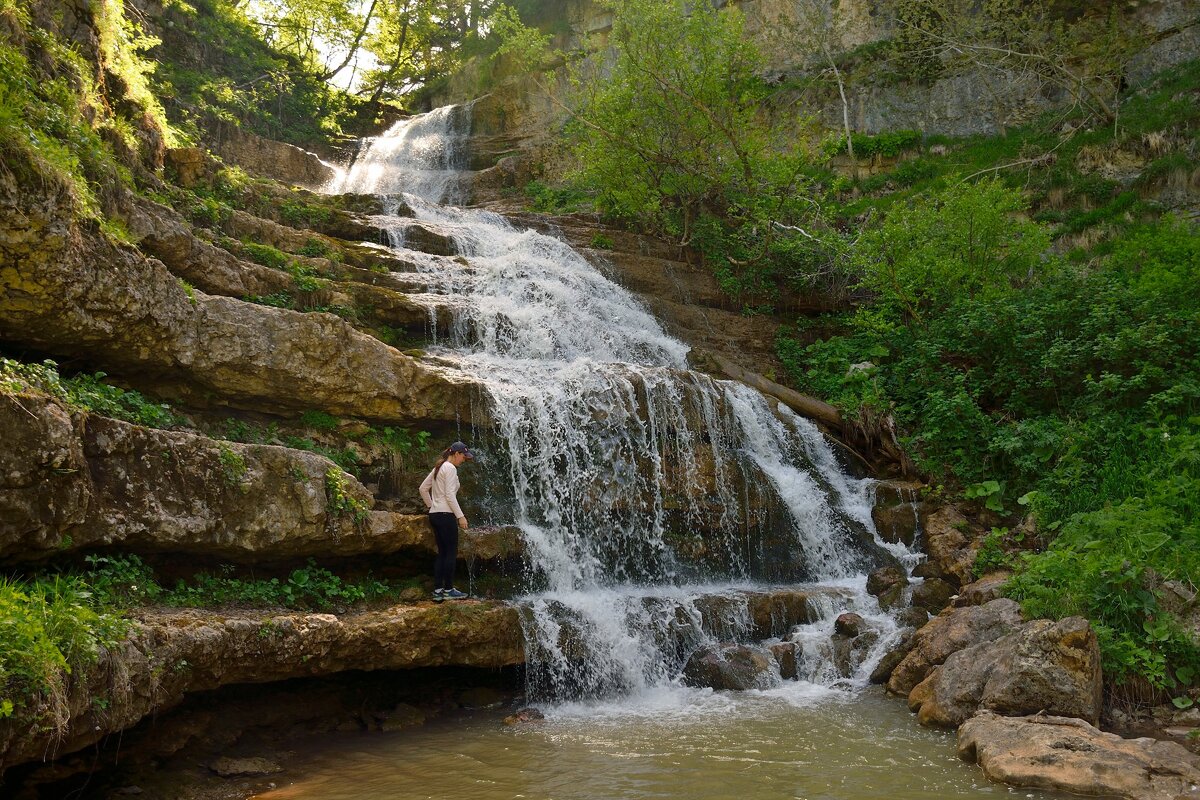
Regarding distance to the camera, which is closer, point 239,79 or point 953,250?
point 953,250

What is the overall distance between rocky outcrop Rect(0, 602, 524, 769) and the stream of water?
65cm

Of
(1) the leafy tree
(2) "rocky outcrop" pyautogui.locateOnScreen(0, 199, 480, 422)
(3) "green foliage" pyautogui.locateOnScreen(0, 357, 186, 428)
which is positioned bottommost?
(3) "green foliage" pyautogui.locateOnScreen(0, 357, 186, 428)

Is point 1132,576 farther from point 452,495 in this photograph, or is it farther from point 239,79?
point 239,79

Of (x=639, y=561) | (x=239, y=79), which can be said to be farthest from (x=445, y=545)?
(x=239, y=79)

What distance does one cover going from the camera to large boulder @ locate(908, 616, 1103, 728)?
6.25m

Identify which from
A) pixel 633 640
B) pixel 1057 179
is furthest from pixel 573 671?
pixel 1057 179

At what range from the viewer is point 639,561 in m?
10.1

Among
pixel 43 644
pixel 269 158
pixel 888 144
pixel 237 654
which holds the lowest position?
pixel 237 654

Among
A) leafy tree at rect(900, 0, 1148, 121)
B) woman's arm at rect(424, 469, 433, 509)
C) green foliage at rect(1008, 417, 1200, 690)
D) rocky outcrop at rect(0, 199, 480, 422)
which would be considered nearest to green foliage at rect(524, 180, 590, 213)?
leafy tree at rect(900, 0, 1148, 121)

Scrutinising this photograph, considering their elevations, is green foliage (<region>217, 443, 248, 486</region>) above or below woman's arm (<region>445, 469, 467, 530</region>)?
above

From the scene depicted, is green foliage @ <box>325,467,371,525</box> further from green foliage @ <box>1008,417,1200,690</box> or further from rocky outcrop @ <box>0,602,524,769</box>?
green foliage @ <box>1008,417,1200,690</box>

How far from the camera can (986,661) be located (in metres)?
6.91

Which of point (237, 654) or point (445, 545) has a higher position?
point (445, 545)

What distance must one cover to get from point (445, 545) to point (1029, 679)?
5411 millimetres
